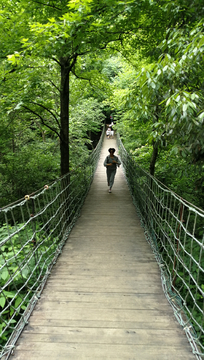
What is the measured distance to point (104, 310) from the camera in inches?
92.0

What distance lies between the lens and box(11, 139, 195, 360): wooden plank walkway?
189 centimetres

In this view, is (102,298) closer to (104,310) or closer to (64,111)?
(104,310)

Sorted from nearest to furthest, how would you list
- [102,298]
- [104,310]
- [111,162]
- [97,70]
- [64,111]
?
1. [104,310]
2. [102,298]
3. [64,111]
4. [97,70]
5. [111,162]

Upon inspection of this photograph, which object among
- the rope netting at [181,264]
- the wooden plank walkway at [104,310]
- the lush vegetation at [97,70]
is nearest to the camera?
the wooden plank walkway at [104,310]

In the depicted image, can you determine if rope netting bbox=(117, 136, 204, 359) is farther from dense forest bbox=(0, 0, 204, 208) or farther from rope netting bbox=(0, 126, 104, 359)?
rope netting bbox=(0, 126, 104, 359)

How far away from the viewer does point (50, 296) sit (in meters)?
2.57

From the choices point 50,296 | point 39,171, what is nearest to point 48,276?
point 50,296

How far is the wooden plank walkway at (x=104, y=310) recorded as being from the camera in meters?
1.89

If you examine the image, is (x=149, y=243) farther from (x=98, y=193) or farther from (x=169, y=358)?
(x=98, y=193)

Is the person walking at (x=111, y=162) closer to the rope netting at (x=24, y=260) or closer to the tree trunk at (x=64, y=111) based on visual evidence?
the rope netting at (x=24, y=260)

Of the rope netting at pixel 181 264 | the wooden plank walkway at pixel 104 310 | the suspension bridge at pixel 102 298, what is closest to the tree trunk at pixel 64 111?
the suspension bridge at pixel 102 298

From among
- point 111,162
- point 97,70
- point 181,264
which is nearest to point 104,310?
point 181,264

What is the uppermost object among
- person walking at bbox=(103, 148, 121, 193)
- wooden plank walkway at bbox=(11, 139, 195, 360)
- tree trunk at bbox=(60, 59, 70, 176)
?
tree trunk at bbox=(60, 59, 70, 176)

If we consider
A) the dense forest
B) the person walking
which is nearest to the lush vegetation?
the dense forest
